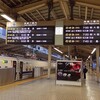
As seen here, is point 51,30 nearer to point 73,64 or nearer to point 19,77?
point 73,64

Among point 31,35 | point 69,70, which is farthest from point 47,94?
point 69,70

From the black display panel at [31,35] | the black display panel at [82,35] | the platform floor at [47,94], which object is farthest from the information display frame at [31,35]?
the platform floor at [47,94]

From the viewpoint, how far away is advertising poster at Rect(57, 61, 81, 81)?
628 inches

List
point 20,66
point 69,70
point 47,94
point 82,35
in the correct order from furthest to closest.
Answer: point 20,66 → point 69,70 → point 82,35 → point 47,94

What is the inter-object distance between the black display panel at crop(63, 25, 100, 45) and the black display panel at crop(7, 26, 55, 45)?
0.80 meters

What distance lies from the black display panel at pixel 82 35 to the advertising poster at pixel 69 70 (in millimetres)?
4653

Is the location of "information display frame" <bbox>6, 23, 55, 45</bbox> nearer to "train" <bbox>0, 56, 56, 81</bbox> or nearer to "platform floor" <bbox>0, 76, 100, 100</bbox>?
"platform floor" <bbox>0, 76, 100, 100</bbox>

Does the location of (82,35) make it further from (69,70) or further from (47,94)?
(69,70)

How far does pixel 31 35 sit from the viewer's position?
1215 centimetres

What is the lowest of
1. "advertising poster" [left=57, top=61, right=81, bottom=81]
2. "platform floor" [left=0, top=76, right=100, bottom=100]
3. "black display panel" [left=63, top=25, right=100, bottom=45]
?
"platform floor" [left=0, top=76, right=100, bottom=100]

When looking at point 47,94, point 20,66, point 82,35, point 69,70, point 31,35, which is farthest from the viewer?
point 20,66

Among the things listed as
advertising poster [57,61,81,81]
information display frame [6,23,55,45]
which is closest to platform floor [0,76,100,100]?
information display frame [6,23,55,45]

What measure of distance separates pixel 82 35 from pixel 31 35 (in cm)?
280

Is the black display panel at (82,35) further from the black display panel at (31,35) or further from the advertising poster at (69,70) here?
the advertising poster at (69,70)
